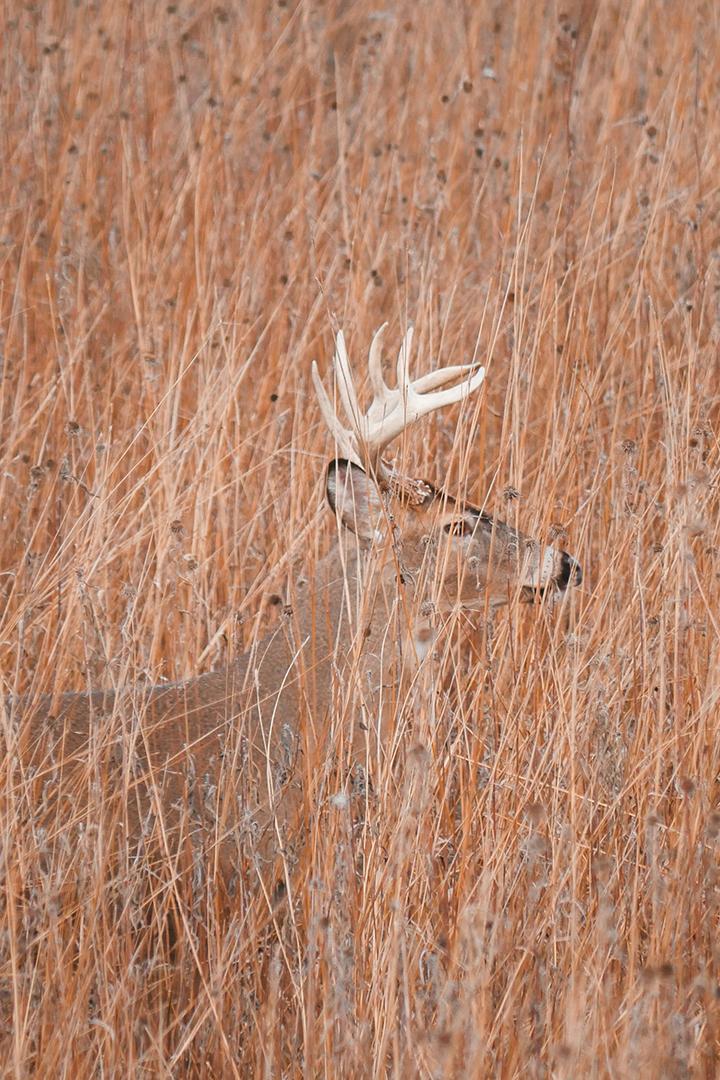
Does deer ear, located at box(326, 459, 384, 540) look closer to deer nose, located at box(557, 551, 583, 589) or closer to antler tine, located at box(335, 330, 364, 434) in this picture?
antler tine, located at box(335, 330, 364, 434)

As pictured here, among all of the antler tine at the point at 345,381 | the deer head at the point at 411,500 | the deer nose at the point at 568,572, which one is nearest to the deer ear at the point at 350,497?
the deer head at the point at 411,500

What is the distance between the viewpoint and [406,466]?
3.81 m

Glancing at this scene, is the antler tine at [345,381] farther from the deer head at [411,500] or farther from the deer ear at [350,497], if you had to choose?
the deer ear at [350,497]

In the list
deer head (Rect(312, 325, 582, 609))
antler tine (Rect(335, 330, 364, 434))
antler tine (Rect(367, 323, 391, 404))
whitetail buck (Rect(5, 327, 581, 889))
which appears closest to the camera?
whitetail buck (Rect(5, 327, 581, 889))

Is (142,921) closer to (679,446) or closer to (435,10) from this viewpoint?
(679,446)

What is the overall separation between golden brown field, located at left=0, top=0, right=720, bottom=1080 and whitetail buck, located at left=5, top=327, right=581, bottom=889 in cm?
9

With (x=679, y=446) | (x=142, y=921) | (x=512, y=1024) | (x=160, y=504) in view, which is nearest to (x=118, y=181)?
(x=160, y=504)

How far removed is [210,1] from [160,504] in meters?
3.32

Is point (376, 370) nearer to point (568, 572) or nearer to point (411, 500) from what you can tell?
point (411, 500)

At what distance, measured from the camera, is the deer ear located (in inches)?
145

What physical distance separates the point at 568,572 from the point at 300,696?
2.82 ft

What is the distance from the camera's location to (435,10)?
6512 millimetres

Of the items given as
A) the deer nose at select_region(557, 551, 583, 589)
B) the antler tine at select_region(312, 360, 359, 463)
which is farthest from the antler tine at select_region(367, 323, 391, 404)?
the deer nose at select_region(557, 551, 583, 589)

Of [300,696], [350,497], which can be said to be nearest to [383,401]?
[350,497]
